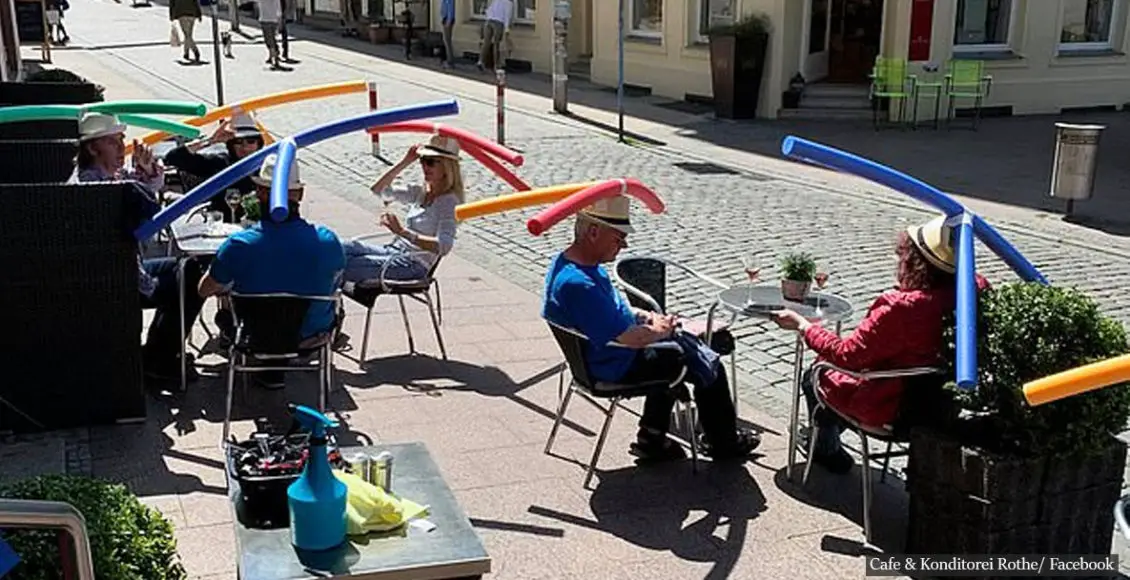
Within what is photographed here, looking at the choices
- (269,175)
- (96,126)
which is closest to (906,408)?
(269,175)

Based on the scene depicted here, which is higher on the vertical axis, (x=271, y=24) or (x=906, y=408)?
(x=271, y=24)

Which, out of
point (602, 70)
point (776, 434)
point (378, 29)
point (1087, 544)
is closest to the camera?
point (1087, 544)

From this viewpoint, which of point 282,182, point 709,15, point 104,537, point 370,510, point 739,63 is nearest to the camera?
point 104,537

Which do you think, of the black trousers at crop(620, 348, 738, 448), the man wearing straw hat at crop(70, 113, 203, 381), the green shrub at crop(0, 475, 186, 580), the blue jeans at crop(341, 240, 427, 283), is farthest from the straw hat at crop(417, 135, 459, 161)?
the green shrub at crop(0, 475, 186, 580)

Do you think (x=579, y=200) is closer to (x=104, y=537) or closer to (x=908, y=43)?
(x=104, y=537)

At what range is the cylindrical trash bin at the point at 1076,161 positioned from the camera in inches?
446

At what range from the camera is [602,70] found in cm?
2233

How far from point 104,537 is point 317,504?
1.99ft

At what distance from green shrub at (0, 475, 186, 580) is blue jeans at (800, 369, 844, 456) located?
3019 mm

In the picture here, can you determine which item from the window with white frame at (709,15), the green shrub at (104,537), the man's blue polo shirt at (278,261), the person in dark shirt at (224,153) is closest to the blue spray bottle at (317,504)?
the green shrub at (104,537)

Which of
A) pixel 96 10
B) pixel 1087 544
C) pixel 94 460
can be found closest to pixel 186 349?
pixel 94 460

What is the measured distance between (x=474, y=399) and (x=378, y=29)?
25.4 m

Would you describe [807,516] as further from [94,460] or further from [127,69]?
[127,69]

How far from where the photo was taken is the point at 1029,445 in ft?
13.9
